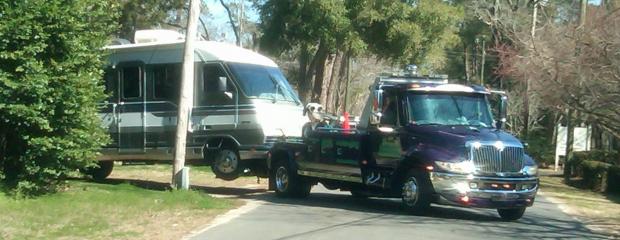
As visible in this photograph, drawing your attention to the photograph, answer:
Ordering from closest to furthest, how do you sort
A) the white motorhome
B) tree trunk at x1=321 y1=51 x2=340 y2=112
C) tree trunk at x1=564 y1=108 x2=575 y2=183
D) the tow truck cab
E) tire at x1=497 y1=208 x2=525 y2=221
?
1. the tow truck cab
2. tire at x1=497 y1=208 x2=525 y2=221
3. the white motorhome
4. tree trunk at x1=321 y1=51 x2=340 y2=112
5. tree trunk at x1=564 y1=108 x2=575 y2=183

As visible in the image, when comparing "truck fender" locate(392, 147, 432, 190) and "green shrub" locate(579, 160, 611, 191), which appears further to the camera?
"green shrub" locate(579, 160, 611, 191)

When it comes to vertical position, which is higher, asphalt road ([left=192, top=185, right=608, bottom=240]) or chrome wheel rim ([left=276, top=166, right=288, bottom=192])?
chrome wheel rim ([left=276, top=166, right=288, bottom=192])

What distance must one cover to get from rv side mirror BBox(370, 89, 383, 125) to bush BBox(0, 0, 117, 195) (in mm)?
4871

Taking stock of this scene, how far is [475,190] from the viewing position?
44.0ft

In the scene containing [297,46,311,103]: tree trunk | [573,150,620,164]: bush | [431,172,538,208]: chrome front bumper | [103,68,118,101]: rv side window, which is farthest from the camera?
[573,150,620,164]: bush

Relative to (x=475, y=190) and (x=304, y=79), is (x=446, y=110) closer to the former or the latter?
(x=475, y=190)

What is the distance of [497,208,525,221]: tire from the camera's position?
14.3m

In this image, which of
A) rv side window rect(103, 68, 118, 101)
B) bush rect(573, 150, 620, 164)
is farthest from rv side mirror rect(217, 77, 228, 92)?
bush rect(573, 150, 620, 164)

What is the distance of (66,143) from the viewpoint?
13812 mm

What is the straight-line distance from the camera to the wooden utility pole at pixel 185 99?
1605 centimetres

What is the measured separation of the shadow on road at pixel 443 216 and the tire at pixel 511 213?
0.43 ft

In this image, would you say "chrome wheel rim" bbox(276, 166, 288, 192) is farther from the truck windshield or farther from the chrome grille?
the chrome grille

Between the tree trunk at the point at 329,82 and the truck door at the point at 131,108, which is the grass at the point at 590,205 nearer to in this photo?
the tree trunk at the point at 329,82

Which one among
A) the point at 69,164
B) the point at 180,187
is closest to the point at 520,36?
the point at 180,187
